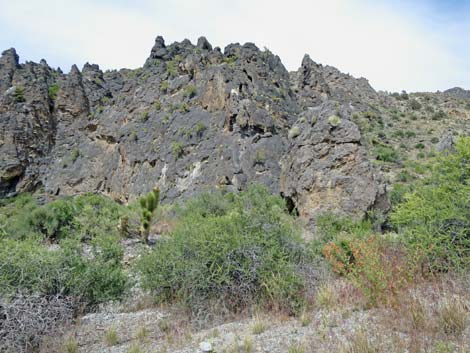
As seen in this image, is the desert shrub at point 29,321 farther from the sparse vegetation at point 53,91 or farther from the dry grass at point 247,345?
the sparse vegetation at point 53,91

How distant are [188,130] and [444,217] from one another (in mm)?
18906

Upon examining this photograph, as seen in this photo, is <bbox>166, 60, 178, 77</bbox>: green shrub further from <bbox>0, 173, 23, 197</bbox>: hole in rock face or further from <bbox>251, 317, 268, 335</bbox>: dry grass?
<bbox>251, 317, 268, 335</bbox>: dry grass

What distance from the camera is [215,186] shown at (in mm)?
19188

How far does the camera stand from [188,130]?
77.6ft

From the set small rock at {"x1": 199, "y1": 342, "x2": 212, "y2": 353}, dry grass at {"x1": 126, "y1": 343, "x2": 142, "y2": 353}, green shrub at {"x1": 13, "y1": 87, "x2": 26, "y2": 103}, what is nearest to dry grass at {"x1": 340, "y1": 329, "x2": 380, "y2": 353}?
small rock at {"x1": 199, "y1": 342, "x2": 212, "y2": 353}

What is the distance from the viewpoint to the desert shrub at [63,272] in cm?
608

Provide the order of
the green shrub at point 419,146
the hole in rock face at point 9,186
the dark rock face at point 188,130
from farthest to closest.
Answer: the hole in rock face at point 9,186 → the green shrub at point 419,146 → the dark rock face at point 188,130

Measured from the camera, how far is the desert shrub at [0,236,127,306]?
20.0 feet

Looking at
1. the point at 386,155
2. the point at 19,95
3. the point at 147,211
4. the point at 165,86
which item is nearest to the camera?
the point at 147,211

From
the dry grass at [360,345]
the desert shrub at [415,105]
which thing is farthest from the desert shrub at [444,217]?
the desert shrub at [415,105]

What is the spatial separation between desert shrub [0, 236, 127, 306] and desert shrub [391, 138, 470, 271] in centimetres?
Result: 585

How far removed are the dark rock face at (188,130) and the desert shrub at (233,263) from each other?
5582 mm

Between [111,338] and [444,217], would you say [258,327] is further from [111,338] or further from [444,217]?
[444,217]

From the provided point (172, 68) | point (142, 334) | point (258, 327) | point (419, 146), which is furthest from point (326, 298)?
point (172, 68)
